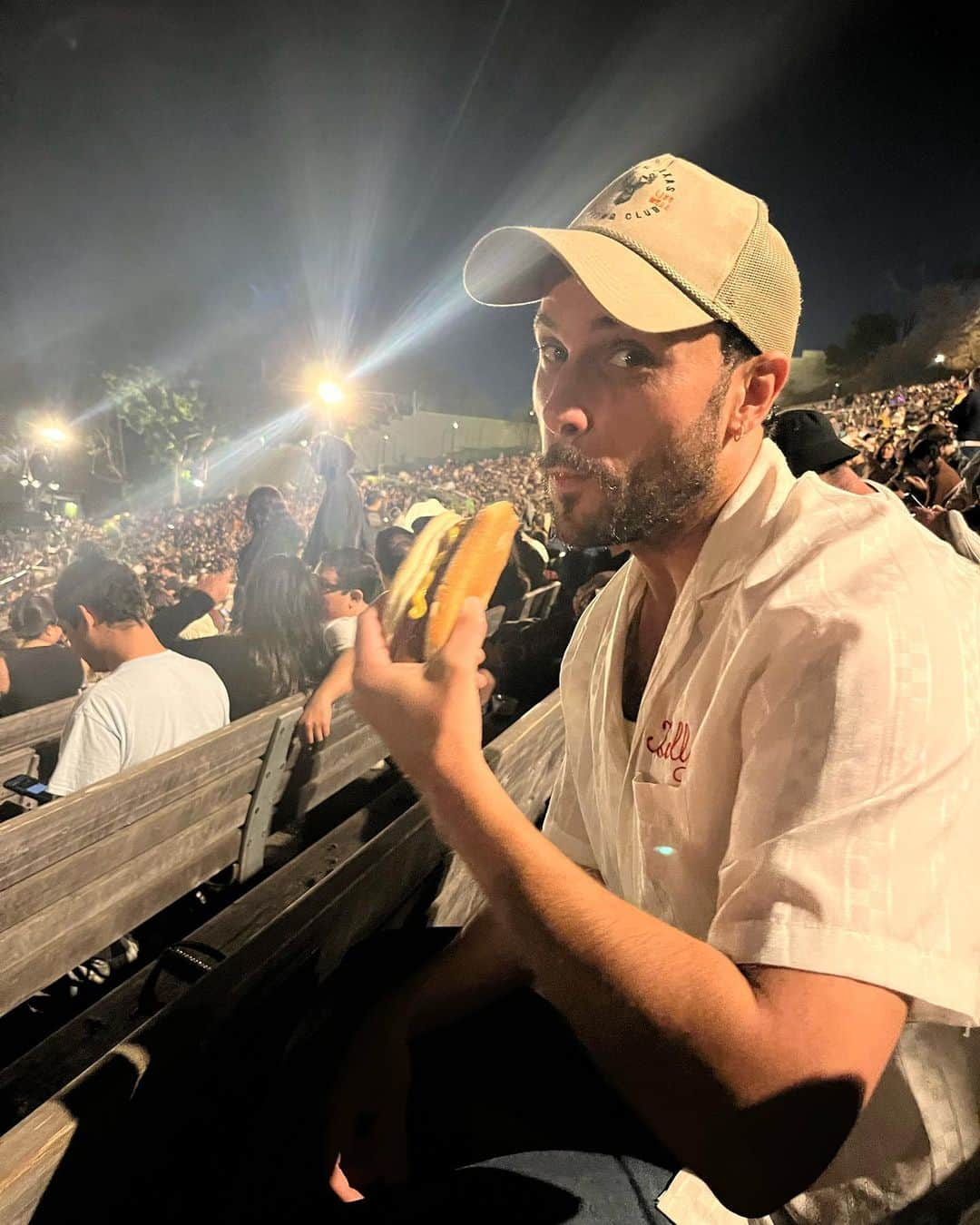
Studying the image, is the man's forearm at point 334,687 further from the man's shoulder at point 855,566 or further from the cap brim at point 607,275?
the man's shoulder at point 855,566

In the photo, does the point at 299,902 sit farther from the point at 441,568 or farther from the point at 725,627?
the point at 725,627

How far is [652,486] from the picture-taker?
1.22 meters

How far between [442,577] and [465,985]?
0.88 m

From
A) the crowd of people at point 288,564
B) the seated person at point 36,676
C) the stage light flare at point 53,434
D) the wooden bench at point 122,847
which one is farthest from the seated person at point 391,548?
the stage light flare at point 53,434

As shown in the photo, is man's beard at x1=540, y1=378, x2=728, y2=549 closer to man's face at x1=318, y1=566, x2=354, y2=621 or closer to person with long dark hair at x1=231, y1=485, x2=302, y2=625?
man's face at x1=318, y1=566, x2=354, y2=621

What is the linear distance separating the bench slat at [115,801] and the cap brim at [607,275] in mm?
1997

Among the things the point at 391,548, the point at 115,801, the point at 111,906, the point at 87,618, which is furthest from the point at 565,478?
the point at 391,548

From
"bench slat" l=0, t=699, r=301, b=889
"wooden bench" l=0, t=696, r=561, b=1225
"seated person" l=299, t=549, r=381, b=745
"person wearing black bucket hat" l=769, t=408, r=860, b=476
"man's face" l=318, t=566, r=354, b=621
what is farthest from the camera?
"man's face" l=318, t=566, r=354, b=621

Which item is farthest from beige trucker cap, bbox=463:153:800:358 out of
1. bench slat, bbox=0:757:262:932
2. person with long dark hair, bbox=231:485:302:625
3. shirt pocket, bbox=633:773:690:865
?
person with long dark hair, bbox=231:485:302:625

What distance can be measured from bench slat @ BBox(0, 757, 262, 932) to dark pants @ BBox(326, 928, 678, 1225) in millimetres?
1165

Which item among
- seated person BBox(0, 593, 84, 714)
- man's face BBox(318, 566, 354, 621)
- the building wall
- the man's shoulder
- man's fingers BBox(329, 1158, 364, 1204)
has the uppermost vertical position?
the building wall

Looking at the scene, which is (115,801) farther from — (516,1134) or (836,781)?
(836,781)

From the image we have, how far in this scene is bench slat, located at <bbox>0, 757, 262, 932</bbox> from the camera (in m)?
2.02

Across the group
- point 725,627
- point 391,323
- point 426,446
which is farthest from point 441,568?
point 426,446
